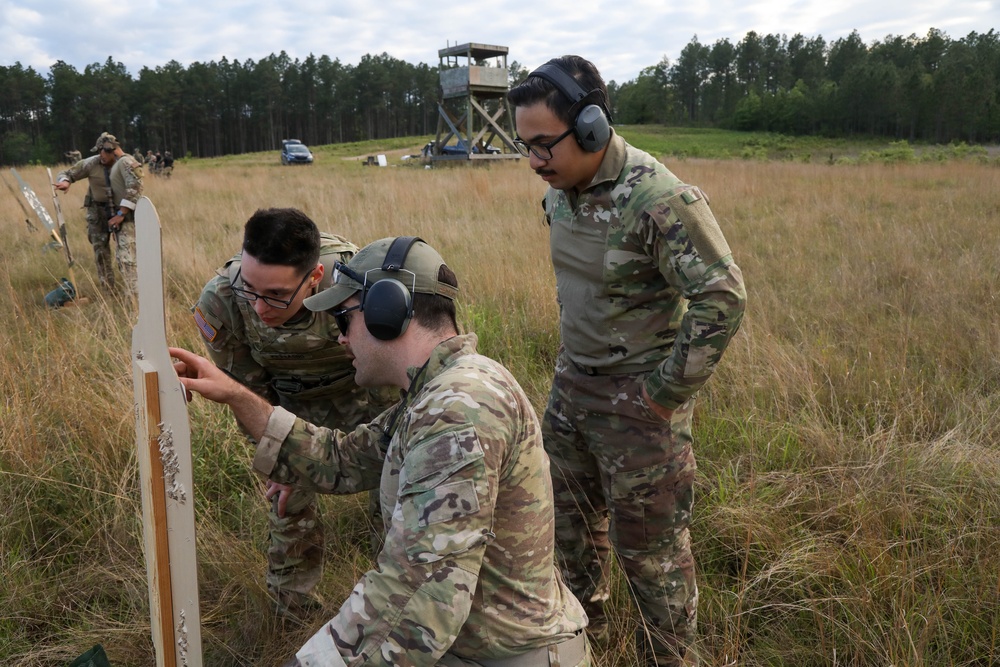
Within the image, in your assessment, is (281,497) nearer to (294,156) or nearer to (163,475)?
(163,475)

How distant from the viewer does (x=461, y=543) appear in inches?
51.2

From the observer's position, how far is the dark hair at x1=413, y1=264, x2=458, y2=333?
5.36 feet

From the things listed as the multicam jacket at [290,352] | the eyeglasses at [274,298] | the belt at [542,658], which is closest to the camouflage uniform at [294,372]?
the multicam jacket at [290,352]

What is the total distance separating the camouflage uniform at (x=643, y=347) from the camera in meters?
2.20

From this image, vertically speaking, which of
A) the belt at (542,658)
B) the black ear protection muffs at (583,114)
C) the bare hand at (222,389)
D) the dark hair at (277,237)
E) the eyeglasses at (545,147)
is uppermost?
the black ear protection muffs at (583,114)

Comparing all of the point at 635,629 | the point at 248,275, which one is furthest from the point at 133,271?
the point at 635,629

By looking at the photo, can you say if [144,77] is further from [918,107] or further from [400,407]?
[400,407]

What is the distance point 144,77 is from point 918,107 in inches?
2559

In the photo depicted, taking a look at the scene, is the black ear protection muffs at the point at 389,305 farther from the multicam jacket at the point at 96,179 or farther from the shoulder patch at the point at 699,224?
the multicam jacket at the point at 96,179

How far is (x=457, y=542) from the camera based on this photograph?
1.30 metres

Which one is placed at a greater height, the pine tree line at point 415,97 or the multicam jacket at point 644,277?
the pine tree line at point 415,97

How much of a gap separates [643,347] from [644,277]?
9.7 inches

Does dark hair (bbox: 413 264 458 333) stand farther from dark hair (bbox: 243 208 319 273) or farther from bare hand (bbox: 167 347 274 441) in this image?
dark hair (bbox: 243 208 319 273)

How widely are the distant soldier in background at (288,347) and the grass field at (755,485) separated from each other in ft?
0.54
